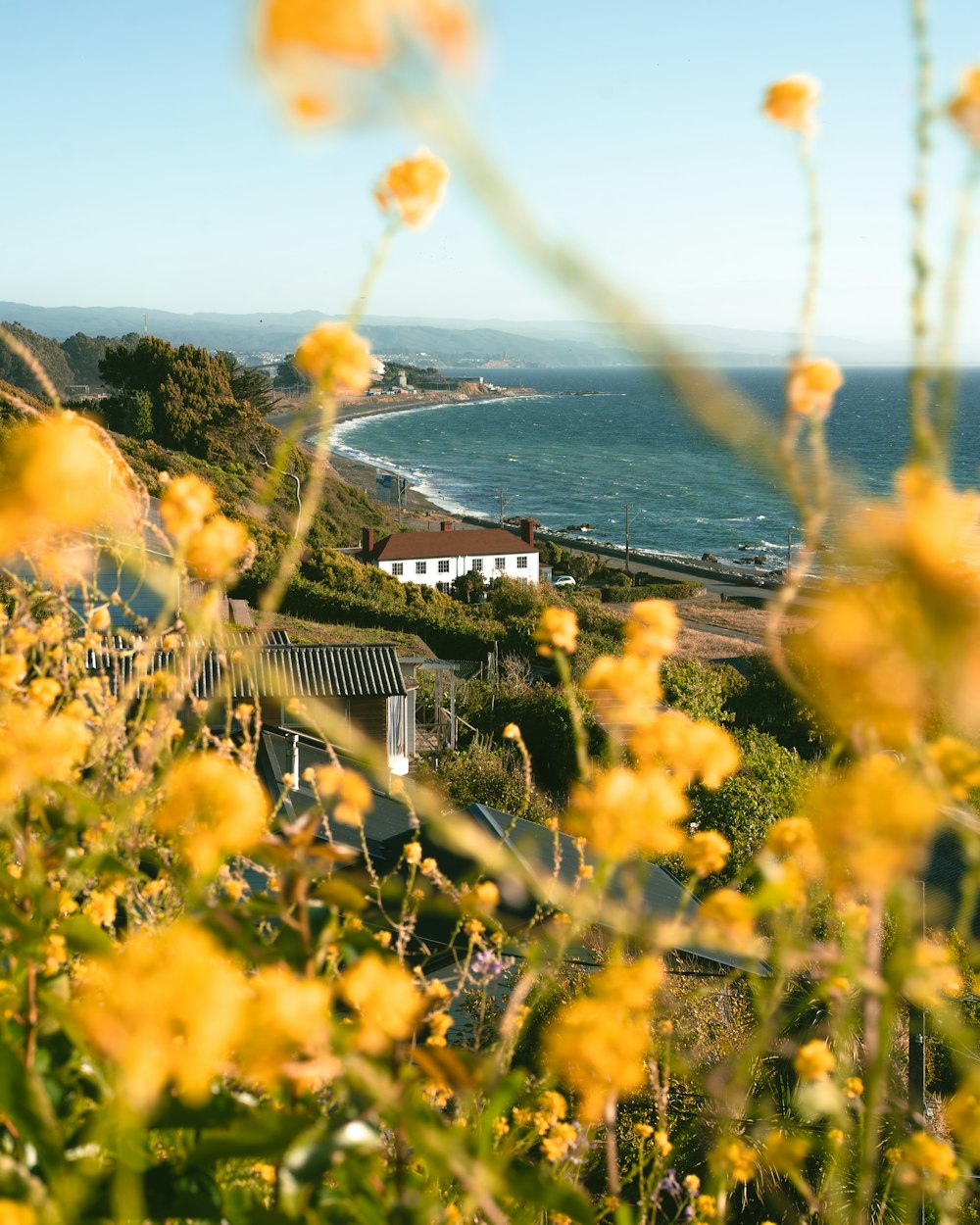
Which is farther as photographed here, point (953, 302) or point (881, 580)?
point (953, 302)

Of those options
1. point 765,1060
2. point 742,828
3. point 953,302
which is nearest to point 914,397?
point 953,302

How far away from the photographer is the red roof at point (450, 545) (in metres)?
37.0

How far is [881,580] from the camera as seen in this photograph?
554 millimetres

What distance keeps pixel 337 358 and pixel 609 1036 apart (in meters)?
0.63

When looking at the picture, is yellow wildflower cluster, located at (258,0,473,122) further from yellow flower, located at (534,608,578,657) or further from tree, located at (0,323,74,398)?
tree, located at (0,323,74,398)

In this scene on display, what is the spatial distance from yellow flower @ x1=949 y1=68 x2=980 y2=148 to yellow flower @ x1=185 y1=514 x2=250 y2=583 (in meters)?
0.75

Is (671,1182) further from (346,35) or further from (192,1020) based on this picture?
(346,35)

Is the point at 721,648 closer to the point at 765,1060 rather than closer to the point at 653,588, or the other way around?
the point at 653,588

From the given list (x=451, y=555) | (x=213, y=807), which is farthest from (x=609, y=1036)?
(x=451, y=555)

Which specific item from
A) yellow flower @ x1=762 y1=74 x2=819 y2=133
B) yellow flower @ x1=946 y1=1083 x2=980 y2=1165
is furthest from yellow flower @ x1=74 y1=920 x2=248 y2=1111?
yellow flower @ x1=762 y1=74 x2=819 y2=133

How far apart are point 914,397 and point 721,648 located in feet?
93.3

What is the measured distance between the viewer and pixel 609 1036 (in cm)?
77

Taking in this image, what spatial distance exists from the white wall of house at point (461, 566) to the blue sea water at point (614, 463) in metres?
8.19

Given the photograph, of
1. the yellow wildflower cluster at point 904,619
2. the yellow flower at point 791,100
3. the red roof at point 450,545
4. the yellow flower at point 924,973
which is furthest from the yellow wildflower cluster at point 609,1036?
the red roof at point 450,545
